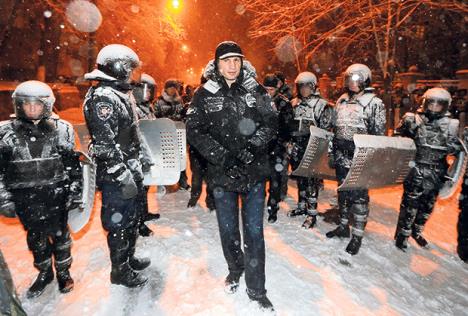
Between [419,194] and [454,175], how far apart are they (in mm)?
543

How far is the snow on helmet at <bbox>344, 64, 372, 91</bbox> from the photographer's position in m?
4.19

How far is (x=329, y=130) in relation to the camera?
4.93 metres

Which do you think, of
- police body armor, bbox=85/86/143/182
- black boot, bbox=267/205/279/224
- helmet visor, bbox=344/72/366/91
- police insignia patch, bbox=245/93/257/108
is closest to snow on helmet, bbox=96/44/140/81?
police body armor, bbox=85/86/143/182

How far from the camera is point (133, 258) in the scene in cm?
353

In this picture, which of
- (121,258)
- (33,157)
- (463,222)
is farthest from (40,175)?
(463,222)

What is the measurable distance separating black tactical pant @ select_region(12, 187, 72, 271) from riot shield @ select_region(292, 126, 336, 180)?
296cm

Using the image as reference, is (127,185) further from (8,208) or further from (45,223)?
(8,208)

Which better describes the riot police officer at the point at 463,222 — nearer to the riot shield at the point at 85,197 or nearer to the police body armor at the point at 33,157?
the riot shield at the point at 85,197

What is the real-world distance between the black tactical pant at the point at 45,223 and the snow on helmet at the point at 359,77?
144 inches

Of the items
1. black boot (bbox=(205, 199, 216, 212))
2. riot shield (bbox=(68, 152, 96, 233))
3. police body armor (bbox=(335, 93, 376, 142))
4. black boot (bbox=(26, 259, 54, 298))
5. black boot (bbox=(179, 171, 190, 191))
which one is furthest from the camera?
black boot (bbox=(179, 171, 190, 191))

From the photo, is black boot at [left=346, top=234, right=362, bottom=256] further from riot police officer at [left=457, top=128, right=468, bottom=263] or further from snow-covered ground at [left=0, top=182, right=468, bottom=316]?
riot police officer at [left=457, top=128, right=468, bottom=263]

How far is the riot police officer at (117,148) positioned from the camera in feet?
9.12

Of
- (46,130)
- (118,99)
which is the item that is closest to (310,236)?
(118,99)

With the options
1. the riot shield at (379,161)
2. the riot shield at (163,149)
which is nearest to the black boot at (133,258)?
the riot shield at (163,149)
